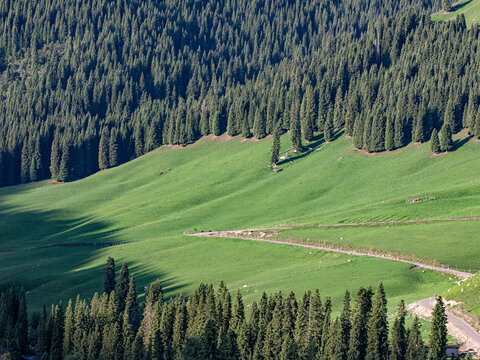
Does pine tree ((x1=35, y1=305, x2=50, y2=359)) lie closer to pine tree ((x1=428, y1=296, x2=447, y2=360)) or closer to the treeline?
the treeline

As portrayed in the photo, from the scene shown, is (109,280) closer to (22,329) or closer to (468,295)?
(22,329)

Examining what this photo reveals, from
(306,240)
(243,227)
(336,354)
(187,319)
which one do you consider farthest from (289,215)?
(336,354)

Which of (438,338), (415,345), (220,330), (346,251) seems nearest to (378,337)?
(415,345)

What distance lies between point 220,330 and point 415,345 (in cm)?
3208

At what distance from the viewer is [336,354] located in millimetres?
91000

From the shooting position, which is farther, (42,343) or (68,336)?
(42,343)

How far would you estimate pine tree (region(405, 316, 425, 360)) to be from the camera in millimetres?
83562

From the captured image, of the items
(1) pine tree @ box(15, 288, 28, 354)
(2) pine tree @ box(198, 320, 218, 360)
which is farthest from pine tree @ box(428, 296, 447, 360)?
(1) pine tree @ box(15, 288, 28, 354)

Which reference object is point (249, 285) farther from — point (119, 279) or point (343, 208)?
point (343, 208)

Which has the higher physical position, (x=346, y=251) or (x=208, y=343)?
(x=346, y=251)

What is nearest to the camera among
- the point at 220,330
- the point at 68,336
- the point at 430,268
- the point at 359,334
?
the point at 359,334

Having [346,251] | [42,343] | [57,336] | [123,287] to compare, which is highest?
[346,251]

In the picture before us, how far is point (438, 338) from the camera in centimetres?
8312

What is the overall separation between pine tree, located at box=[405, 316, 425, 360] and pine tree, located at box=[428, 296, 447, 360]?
1.10m
